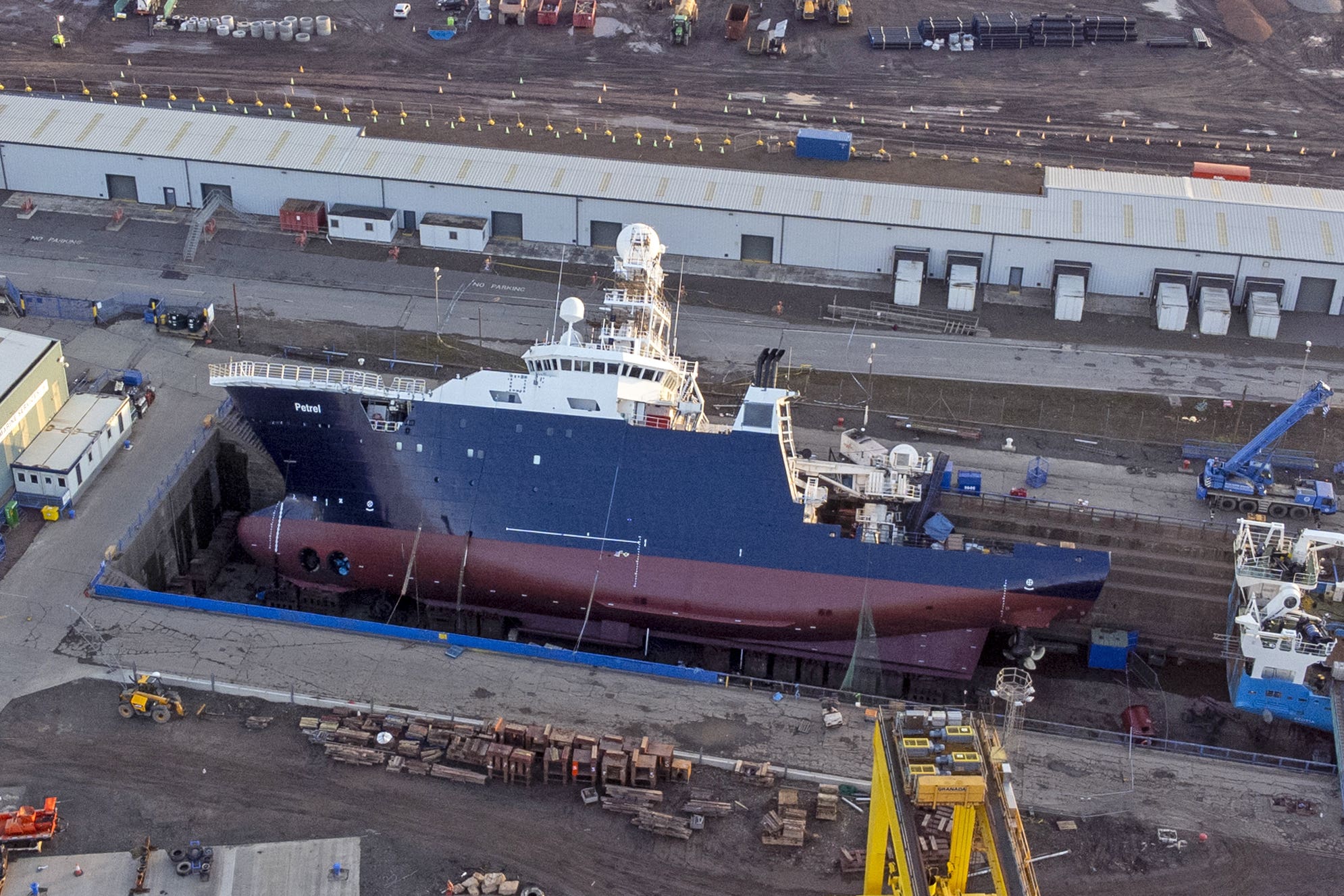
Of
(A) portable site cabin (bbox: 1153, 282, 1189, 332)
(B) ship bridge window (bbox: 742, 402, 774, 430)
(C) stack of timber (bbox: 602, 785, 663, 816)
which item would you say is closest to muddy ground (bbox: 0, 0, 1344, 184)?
(A) portable site cabin (bbox: 1153, 282, 1189, 332)

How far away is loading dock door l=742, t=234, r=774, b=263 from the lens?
3243 inches

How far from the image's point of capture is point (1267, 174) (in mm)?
92938

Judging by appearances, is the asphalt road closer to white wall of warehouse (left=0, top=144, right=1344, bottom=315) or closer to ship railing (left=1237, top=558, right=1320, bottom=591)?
white wall of warehouse (left=0, top=144, right=1344, bottom=315)

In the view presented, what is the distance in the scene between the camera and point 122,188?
86.4m

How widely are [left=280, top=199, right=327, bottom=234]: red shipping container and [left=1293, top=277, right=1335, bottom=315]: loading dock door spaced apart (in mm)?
49755

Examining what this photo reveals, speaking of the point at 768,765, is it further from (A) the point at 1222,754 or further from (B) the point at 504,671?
(A) the point at 1222,754

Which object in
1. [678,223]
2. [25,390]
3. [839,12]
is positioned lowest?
[25,390]

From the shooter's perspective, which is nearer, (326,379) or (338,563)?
(326,379)

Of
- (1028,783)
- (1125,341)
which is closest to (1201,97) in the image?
(1125,341)

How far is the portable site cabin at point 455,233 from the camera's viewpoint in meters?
82.6

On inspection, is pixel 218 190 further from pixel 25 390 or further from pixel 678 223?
pixel 25 390

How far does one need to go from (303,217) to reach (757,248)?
77.1ft

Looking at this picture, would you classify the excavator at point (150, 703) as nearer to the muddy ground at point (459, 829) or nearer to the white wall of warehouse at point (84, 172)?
the muddy ground at point (459, 829)

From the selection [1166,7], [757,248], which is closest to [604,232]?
[757,248]
